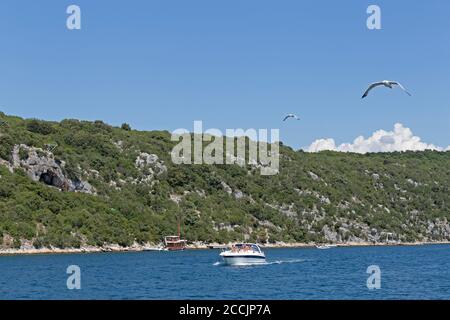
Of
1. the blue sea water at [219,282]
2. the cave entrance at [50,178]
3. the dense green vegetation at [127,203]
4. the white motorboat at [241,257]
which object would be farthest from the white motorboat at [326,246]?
the blue sea water at [219,282]

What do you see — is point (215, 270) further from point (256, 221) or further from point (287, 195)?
point (287, 195)

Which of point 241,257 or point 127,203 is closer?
point 241,257

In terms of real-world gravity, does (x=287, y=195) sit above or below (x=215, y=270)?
above

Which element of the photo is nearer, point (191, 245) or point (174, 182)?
point (191, 245)

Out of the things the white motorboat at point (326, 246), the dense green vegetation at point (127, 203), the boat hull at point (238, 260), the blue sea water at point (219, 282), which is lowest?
the white motorboat at point (326, 246)

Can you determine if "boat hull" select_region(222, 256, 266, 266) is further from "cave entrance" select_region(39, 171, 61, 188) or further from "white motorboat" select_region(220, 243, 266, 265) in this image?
"cave entrance" select_region(39, 171, 61, 188)

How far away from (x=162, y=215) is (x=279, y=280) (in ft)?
326

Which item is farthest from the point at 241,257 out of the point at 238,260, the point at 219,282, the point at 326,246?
the point at 326,246

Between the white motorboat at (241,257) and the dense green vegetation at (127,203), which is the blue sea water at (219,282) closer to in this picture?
the white motorboat at (241,257)

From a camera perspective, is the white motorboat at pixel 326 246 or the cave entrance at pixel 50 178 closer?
the cave entrance at pixel 50 178

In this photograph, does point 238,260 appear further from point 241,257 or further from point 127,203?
point 127,203

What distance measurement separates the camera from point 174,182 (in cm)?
18088

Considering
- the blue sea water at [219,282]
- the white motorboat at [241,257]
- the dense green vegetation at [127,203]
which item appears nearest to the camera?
the blue sea water at [219,282]
